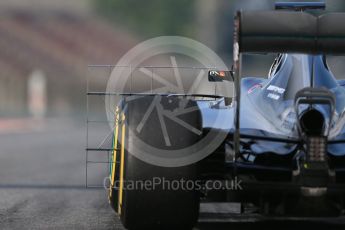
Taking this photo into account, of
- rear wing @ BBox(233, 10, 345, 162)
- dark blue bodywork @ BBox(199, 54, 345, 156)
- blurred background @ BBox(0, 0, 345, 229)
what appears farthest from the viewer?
blurred background @ BBox(0, 0, 345, 229)

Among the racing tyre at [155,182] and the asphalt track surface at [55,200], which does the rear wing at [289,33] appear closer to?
the racing tyre at [155,182]

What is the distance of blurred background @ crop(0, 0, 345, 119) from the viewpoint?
203 ft

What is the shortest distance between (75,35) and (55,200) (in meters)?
71.4

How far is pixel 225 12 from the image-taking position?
228ft

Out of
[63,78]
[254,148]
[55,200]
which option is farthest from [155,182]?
[63,78]

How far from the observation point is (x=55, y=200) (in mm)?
Result: 9750

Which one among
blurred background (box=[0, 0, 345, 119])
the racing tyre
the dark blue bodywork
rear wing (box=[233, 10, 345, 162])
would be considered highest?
blurred background (box=[0, 0, 345, 119])

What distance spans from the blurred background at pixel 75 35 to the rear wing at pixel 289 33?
154ft

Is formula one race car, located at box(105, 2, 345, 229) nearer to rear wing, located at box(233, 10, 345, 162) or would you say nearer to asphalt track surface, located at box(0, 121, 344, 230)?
rear wing, located at box(233, 10, 345, 162)

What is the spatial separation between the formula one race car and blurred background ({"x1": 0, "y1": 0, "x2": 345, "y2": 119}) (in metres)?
46.4

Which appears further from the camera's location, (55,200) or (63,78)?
(63,78)

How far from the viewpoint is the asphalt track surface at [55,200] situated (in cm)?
759

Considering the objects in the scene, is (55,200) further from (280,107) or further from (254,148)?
(254,148)

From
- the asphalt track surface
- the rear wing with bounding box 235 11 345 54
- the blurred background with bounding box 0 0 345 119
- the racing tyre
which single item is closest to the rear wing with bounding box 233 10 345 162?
the rear wing with bounding box 235 11 345 54
